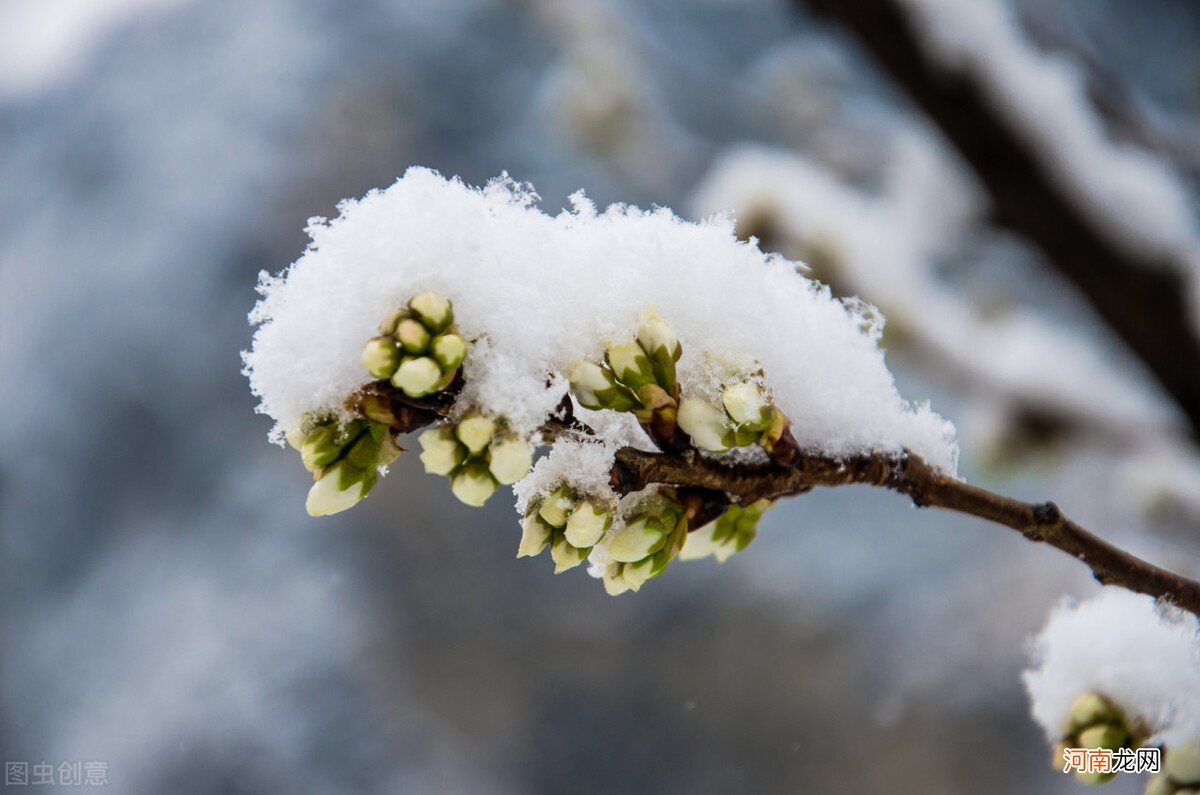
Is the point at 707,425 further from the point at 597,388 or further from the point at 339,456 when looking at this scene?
the point at 339,456

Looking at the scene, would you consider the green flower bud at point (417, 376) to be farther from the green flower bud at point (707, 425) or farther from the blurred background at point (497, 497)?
the blurred background at point (497, 497)

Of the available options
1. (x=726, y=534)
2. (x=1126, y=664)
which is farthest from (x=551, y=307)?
(x=1126, y=664)

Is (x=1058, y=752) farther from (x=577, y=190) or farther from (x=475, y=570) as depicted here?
(x=475, y=570)

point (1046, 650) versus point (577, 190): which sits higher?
point (577, 190)

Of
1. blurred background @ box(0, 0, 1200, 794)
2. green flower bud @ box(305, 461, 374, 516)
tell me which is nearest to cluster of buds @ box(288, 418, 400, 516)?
green flower bud @ box(305, 461, 374, 516)

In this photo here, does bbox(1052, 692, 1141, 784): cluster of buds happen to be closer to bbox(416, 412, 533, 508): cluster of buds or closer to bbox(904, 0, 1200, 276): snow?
bbox(416, 412, 533, 508): cluster of buds

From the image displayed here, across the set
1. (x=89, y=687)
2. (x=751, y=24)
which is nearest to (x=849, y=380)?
(x=89, y=687)
